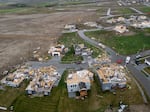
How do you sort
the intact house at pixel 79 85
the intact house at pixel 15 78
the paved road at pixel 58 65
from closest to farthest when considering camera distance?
1. the intact house at pixel 79 85
2. the intact house at pixel 15 78
3. the paved road at pixel 58 65

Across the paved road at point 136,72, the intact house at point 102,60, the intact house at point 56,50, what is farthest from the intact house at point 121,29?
the intact house at point 102,60

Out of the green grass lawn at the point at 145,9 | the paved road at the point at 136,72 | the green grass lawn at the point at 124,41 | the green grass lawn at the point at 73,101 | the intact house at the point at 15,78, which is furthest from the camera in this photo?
the green grass lawn at the point at 145,9

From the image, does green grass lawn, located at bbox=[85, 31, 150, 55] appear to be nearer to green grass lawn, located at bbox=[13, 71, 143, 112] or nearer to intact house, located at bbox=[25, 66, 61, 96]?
intact house, located at bbox=[25, 66, 61, 96]

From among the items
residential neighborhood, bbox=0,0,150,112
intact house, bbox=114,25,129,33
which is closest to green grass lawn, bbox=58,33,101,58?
residential neighborhood, bbox=0,0,150,112

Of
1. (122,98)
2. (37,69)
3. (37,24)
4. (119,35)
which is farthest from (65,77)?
(37,24)

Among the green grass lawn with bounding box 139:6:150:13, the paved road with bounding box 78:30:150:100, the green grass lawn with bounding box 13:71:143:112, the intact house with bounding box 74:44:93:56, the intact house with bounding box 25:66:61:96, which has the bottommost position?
the green grass lawn with bounding box 13:71:143:112

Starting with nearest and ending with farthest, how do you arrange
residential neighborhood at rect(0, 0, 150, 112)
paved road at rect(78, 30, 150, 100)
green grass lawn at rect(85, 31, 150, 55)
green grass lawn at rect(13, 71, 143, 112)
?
green grass lawn at rect(13, 71, 143, 112)
residential neighborhood at rect(0, 0, 150, 112)
paved road at rect(78, 30, 150, 100)
green grass lawn at rect(85, 31, 150, 55)

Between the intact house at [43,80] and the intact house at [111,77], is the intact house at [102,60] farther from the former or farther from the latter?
the intact house at [43,80]
